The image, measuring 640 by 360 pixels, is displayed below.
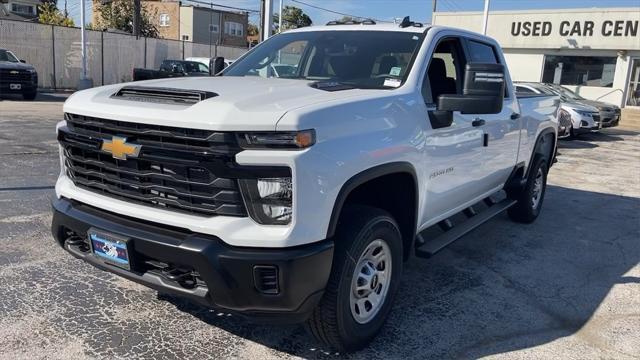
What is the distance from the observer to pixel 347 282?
302 centimetres

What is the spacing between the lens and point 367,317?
3.39 m

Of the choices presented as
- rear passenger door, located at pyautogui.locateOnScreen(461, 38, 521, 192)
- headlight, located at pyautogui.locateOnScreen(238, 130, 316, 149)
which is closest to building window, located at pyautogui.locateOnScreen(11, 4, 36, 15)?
rear passenger door, located at pyautogui.locateOnScreen(461, 38, 521, 192)

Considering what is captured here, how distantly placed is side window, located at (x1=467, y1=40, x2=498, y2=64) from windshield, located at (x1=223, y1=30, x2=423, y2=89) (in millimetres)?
865

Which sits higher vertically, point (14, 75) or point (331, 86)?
point (331, 86)

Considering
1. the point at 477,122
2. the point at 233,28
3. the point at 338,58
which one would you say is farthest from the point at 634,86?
the point at 233,28

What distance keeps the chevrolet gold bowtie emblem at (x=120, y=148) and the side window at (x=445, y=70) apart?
2061 mm

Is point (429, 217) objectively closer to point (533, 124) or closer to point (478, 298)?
point (478, 298)

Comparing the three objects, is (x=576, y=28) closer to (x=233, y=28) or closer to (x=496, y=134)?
(x=496, y=134)

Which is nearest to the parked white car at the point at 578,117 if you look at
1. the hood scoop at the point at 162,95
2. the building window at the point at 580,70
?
the building window at the point at 580,70

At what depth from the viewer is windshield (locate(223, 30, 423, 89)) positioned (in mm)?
3904

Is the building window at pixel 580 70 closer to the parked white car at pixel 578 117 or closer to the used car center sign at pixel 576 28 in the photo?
the used car center sign at pixel 576 28

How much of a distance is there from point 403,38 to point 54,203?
266cm

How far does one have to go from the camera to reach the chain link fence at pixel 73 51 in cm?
2298

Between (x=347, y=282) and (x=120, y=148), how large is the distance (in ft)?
4.61
